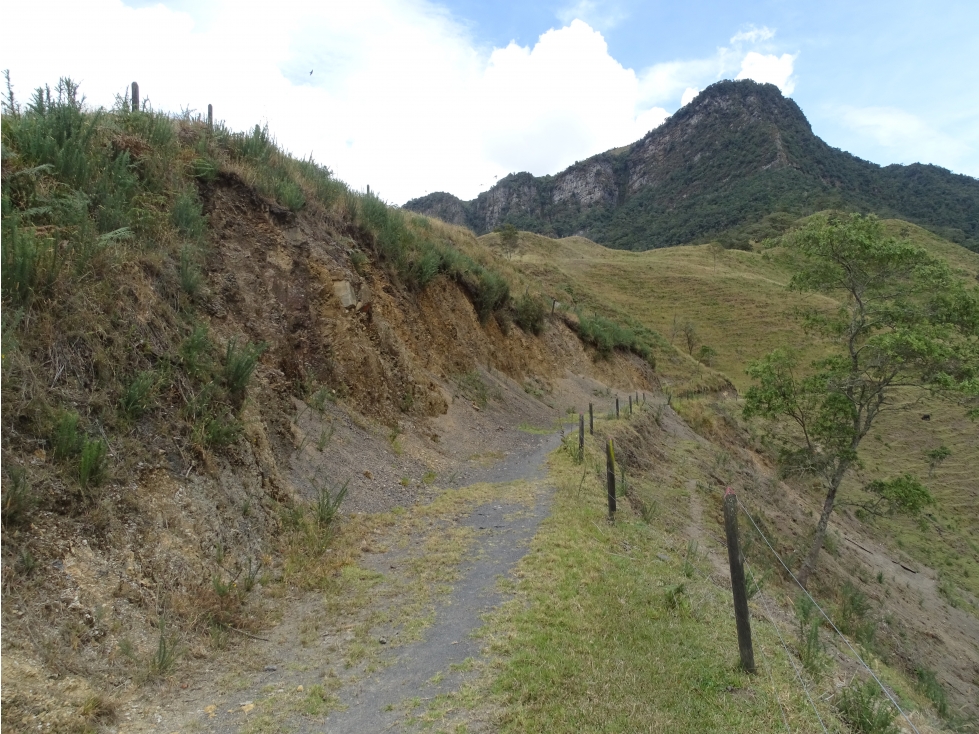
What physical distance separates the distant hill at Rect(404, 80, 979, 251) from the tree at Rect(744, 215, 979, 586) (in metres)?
78.7

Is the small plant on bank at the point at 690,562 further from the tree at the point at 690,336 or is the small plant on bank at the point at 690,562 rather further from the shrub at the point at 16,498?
the tree at the point at 690,336

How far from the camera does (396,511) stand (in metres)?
9.09

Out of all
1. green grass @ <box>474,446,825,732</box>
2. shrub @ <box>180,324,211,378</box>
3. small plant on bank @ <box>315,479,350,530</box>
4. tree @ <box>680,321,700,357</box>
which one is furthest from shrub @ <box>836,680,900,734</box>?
tree @ <box>680,321,700,357</box>

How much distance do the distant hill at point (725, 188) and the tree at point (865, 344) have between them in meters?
78.7

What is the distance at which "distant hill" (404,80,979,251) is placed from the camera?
11544cm

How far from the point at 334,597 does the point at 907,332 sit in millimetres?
11891

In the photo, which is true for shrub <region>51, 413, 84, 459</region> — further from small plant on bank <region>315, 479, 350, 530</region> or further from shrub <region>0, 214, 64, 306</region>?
small plant on bank <region>315, 479, 350, 530</region>

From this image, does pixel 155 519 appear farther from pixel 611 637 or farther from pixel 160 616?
pixel 611 637

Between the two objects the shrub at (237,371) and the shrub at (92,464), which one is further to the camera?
the shrub at (237,371)

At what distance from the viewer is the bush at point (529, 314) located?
26000 millimetres

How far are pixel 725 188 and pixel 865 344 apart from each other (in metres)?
144

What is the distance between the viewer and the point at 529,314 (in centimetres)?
2648

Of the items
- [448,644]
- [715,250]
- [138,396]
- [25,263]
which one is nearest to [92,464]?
[138,396]

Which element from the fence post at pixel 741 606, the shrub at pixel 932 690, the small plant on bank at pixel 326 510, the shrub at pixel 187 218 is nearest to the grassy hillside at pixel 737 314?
the shrub at pixel 932 690
